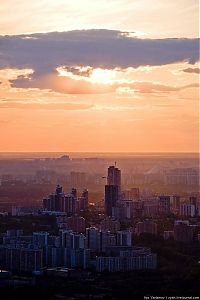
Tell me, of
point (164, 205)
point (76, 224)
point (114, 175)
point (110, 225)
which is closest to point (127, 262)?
point (110, 225)

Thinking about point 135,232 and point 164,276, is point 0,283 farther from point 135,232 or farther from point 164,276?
point 135,232

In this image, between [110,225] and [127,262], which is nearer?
[127,262]

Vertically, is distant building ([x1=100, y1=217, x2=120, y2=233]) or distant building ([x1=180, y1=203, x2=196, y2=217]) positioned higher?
distant building ([x1=180, y1=203, x2=196, y2=217])

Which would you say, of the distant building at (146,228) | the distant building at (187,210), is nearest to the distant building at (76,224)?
the distant building at (146,228)

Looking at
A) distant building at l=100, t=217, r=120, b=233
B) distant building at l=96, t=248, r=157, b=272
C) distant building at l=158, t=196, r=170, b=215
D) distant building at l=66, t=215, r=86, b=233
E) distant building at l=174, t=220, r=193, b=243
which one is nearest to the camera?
distant building at l=96, t=248, r=157, b=272

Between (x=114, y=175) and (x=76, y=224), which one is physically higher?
(x=114, y=175)

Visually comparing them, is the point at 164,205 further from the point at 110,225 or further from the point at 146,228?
the point at 146,228

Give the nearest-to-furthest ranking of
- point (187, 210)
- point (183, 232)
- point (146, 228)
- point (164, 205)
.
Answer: point (183, 232) < point (146, 228) < point (187, 210) < point (164, 205)

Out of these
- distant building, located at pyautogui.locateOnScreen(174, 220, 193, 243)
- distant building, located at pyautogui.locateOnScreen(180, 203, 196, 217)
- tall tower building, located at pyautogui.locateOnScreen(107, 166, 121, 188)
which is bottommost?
distant building, located at pyautogui.locateOnScreen(174, 220, 193, 243)

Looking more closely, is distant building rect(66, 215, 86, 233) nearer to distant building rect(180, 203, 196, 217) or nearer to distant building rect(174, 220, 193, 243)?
distant building rect(174, 220, 193, 243)

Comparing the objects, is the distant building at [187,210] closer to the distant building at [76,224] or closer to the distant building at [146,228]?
the distant building at [146,228]

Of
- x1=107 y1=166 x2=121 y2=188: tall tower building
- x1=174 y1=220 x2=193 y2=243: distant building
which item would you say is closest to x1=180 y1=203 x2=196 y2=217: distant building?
x1=174 y1=220 x2=193 y2=243: distant building
